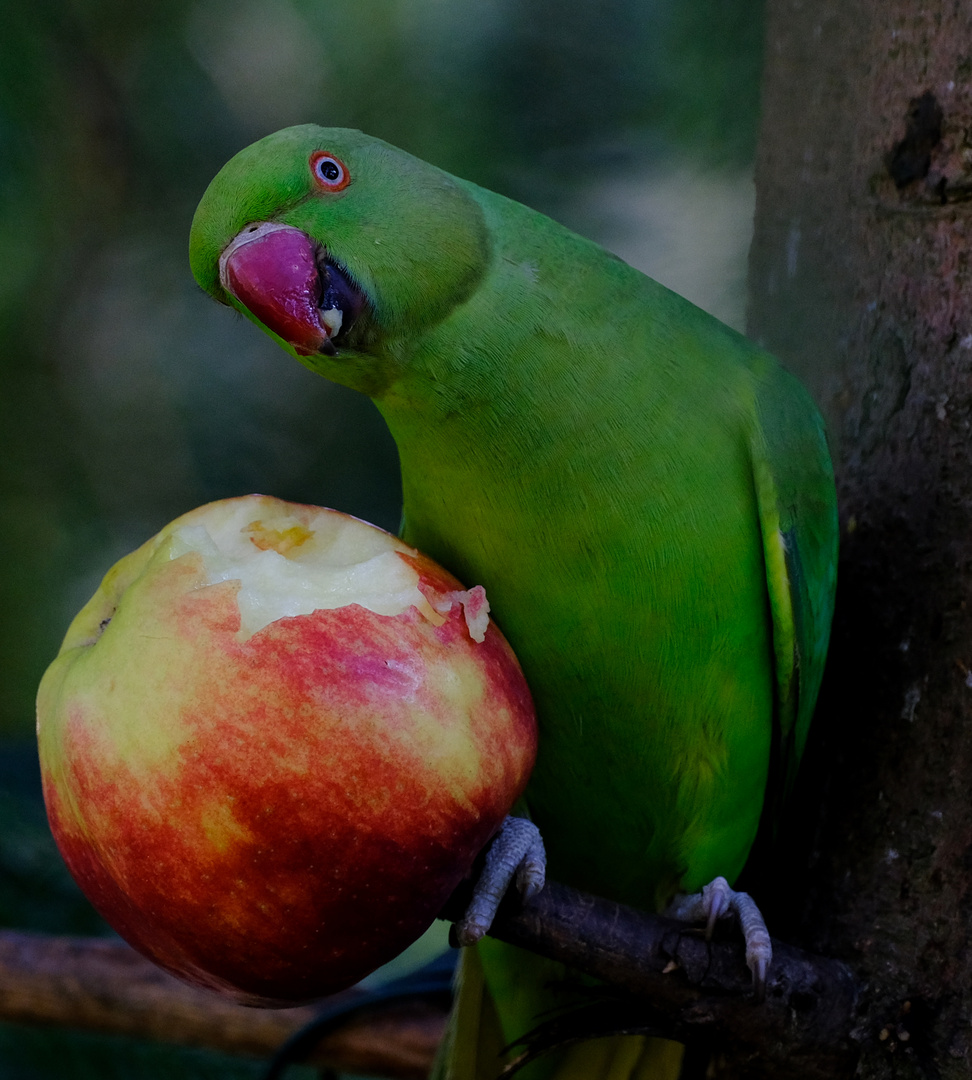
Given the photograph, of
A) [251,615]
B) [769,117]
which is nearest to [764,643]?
[251,615]

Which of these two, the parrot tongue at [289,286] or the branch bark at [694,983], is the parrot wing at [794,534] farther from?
the parrot tongue at [289,286]

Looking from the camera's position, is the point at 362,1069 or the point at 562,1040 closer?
the point at 562,1040

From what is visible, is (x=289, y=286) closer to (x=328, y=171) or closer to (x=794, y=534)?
(x=328, y=171)

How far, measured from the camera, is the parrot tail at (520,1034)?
943 mm

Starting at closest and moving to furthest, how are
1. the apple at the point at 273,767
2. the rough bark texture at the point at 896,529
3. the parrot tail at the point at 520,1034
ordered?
the apple at the point at 273,767 → the rough bark texture at the point at 896,529 → the parrot tail at the point at 520,1034

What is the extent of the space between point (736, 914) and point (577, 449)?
1.25 feet

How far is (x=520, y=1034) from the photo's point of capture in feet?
3.15

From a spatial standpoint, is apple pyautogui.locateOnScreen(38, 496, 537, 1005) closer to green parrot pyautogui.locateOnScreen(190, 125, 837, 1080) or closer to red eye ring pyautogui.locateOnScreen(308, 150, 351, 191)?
green parrot pyautogui.locateOnScreen(190, 125, 837, 1080)

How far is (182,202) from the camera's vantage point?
166 centimetres

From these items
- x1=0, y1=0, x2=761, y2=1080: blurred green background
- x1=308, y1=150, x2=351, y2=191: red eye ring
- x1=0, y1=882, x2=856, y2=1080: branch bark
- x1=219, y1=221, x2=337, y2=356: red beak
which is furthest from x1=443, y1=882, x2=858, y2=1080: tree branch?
x1=0, y1=0, x2=761, y2=1080: blurred green background

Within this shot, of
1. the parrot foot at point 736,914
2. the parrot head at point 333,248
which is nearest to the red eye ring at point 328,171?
the parrot head at point 333,248

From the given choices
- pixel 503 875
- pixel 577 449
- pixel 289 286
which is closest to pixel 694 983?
pixel 503 875

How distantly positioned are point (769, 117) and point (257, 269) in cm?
68

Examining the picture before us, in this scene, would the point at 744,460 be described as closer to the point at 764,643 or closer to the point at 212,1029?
the point at 764,643
